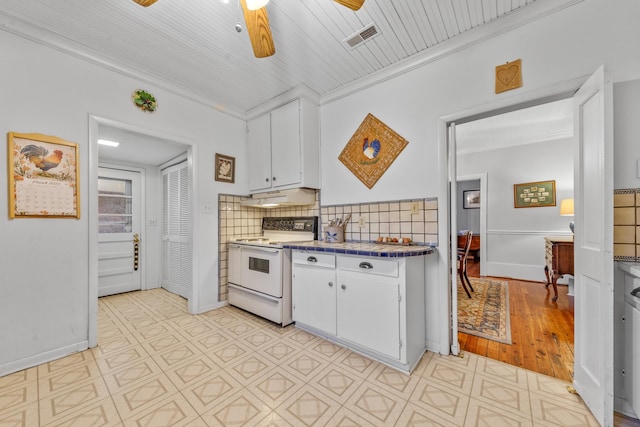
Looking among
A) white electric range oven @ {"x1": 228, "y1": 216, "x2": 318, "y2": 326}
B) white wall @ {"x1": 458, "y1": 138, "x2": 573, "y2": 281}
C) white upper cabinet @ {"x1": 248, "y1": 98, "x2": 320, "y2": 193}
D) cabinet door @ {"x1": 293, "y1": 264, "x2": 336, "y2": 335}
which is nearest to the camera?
cabinet door @ {"x1": 293, "y1": 264, "x2": 336, "y2": 335}

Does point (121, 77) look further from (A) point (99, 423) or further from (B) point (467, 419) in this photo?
(B) point (467, 419)

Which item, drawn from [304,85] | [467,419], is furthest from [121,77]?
[467,419]

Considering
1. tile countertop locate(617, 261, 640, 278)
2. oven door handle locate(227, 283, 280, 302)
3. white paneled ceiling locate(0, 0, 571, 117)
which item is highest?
white paneled ceiling locate(0, 0, 571, 117)

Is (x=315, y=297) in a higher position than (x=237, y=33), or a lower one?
lower

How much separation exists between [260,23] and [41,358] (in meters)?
2.87

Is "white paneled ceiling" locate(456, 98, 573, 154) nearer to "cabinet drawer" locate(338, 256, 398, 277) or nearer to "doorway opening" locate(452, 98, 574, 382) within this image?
"doorway opening" locate(452, 98, 574, 382)

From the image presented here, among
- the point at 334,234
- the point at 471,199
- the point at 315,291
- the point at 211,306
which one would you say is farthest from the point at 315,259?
the point at 471,199

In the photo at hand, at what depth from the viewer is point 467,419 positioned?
1.36 meters

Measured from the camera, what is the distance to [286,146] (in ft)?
9.56

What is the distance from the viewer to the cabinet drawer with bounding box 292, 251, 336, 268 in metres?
2.14

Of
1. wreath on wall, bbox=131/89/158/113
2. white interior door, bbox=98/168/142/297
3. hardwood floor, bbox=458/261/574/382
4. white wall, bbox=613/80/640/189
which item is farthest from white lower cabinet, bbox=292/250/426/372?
white interior door, bbox=98/168/142/297

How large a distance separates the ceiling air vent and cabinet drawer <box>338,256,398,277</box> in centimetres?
178

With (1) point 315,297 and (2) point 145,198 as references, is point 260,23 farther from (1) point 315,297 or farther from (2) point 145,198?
(2) point 145,198

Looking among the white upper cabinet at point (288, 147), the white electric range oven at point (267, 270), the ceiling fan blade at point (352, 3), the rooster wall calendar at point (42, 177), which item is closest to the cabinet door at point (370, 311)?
the white electric range oven at point (267, 270)
